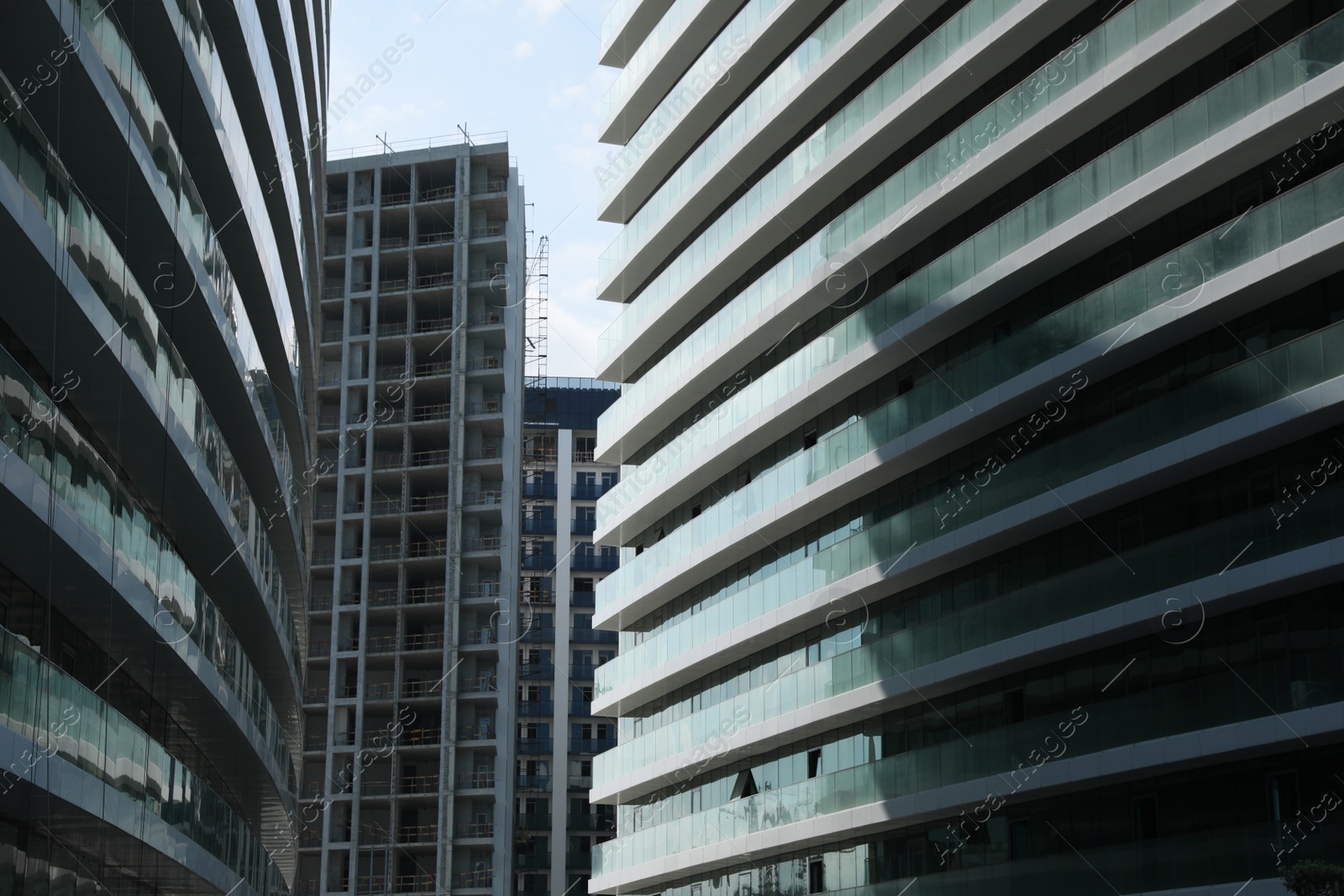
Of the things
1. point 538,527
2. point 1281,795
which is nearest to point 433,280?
point 538,527

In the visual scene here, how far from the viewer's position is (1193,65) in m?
34.5

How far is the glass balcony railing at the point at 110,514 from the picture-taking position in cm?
2050

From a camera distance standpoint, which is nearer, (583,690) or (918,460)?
(918,460)

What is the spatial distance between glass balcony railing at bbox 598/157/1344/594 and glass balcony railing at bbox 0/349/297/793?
1714cm

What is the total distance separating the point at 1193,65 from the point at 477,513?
2159 inches

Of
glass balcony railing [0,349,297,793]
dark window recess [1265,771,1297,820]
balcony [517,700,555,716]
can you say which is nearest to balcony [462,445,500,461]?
balcony [517,700,555,716]

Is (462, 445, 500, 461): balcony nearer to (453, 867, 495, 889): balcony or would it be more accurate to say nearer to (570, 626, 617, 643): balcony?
(453, 867, 495, 889): balcony

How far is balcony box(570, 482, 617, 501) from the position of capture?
387 ft

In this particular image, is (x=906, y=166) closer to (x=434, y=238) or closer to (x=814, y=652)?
(x=814, y=652)

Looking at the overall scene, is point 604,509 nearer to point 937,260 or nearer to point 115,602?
point 937,260

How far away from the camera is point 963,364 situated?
3934 cm

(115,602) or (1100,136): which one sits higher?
(1100,136)

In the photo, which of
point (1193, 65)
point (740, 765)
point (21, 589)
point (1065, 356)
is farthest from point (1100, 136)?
point (21, 589)

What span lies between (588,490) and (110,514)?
93.6 m
